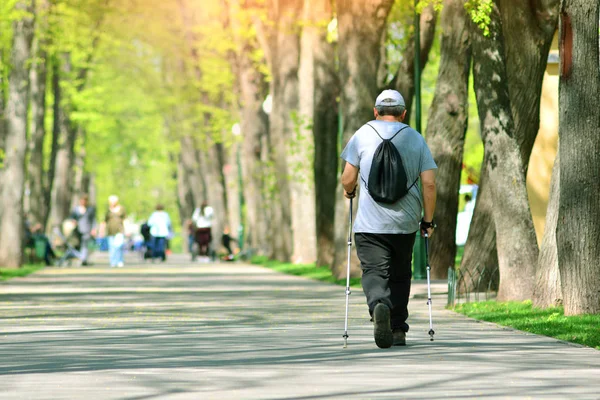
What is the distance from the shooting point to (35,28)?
124 ft

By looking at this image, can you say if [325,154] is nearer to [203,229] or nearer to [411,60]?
[411,60]

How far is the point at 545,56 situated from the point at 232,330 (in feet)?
23.4

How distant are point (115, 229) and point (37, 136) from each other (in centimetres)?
323

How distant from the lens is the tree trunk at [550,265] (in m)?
16.5

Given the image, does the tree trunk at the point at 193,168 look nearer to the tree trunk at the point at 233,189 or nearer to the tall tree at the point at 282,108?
the tree trunk at the point at 233,189

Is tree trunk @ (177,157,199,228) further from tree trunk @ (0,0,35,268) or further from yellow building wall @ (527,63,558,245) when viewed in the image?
yellow building wall @ (527,63,558,245)

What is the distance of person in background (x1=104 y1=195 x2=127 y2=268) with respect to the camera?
137 feet

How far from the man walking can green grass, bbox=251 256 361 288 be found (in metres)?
12.4

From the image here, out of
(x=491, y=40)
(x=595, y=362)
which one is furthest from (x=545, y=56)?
(x=595, y=362)

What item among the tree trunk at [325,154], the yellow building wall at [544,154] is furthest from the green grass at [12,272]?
the yellow building wall at [544,154]

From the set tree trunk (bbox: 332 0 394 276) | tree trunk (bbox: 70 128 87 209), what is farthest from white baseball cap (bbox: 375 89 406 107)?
tree trunk (bbox: 70 128 87 209)

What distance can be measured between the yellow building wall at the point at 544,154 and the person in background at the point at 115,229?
55.8 feet

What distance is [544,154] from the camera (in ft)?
86.2

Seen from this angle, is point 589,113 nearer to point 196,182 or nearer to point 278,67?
point 278,67
